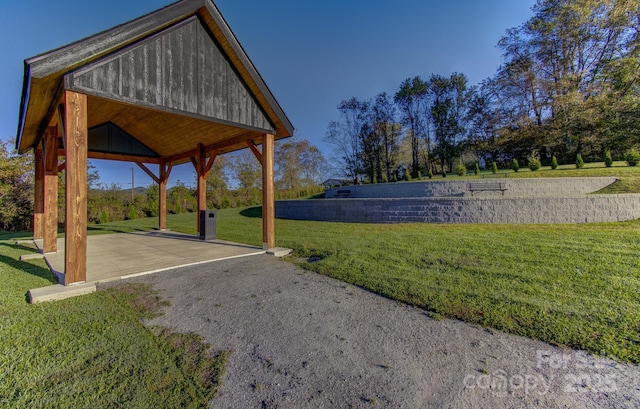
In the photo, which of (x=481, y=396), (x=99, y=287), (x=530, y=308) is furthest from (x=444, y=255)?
(x=99, y=287)

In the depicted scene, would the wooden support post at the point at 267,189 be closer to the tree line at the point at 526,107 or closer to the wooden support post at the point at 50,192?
the wooden support post at the point at 50,192

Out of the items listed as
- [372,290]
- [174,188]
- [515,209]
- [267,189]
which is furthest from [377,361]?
[174,188]

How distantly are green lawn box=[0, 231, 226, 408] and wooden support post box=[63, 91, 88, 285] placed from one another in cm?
63

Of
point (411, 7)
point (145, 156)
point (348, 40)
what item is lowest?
point (145, 156)

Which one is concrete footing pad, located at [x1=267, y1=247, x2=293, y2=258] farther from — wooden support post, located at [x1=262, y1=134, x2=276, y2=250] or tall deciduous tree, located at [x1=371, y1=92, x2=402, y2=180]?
tall deciduous tree, located at [x1=371, y1=92, x2=402, y2=180]

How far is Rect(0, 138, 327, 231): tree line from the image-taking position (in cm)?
1267

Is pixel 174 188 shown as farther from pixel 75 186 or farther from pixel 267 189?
pixel 75 186

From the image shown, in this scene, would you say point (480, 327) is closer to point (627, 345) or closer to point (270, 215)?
point (627, 345)

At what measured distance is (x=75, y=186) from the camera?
374cm

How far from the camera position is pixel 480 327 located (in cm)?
263

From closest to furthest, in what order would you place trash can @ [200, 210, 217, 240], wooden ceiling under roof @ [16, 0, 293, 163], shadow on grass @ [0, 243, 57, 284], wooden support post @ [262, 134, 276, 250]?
wooden ceiling under roof @ [16, 0, 293, 163] → shadow on grass @ [0, 243, 57, 284] → wooden support post @ [262, 134, 276, 250] → trash can @ [200, 210, 217, 240]

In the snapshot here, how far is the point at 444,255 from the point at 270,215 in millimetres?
3785

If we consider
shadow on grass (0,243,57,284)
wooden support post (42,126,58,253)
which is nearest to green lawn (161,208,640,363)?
shadow on grass (0,243,57,284)

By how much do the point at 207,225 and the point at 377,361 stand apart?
7.30 metres
